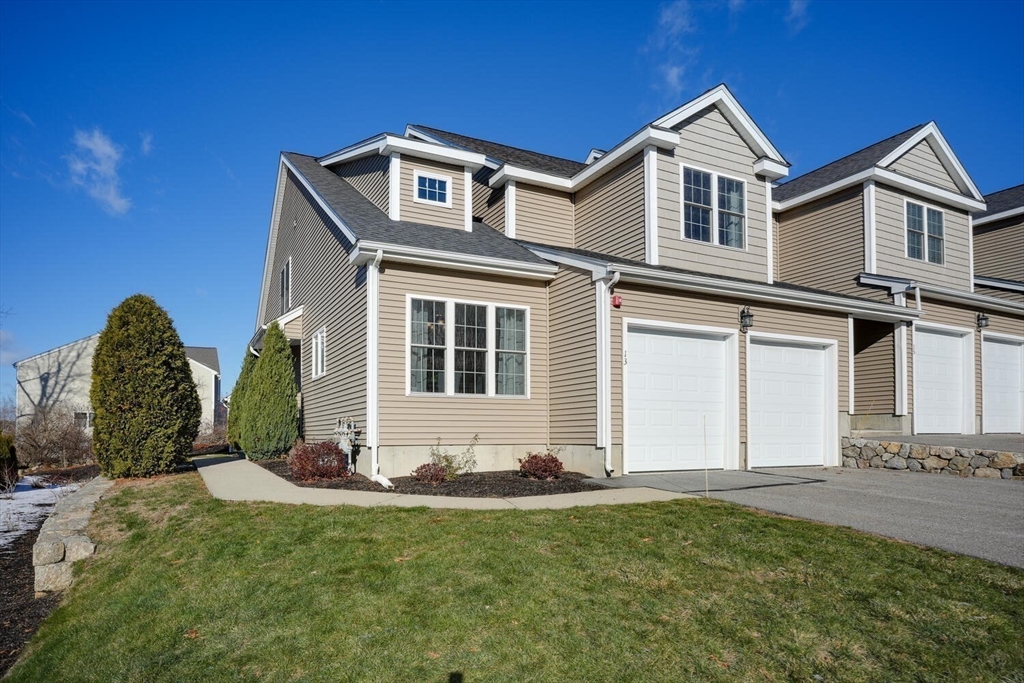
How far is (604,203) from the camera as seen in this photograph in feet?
50.1

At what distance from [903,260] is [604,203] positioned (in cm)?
819

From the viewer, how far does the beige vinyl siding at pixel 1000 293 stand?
64.2 ft

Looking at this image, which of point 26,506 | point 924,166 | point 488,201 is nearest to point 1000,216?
point 924,166

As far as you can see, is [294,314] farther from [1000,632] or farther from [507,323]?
[1000,632]

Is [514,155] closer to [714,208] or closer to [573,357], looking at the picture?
[714,208]

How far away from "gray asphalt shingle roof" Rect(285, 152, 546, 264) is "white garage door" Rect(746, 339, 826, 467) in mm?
4872

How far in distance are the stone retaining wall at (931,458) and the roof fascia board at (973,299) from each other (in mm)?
4548

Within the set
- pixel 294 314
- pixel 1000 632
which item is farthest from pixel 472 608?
pixel 294 314

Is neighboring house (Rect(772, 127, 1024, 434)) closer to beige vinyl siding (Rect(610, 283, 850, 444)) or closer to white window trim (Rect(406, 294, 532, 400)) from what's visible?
beige vinyl siding (Rect(610, 283, 850, 444))

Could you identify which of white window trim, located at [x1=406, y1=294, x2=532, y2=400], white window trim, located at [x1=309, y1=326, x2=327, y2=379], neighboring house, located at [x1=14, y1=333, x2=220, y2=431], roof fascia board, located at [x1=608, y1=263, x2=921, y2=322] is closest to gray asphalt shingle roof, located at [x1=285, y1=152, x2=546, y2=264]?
white window trim, located at [x1=406, y1=294, x2=532, y2=400]

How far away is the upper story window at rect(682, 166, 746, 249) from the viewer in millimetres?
14367

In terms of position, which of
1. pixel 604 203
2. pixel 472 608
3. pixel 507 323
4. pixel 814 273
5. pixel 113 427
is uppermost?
pixel 604 203

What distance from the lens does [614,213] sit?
14953 mm

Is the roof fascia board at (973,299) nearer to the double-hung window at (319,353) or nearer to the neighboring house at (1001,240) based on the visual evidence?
the neighboring house at (1001,240)
